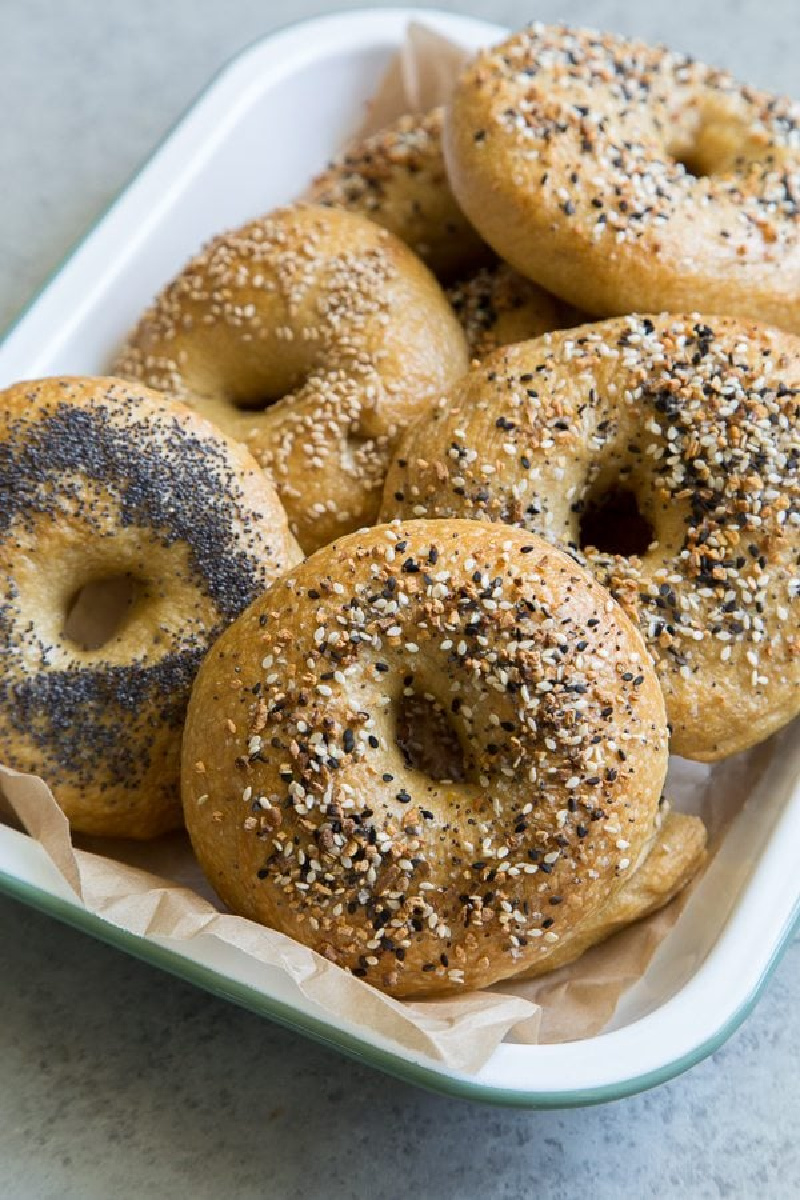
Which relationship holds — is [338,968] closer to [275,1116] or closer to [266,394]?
[275,1116]

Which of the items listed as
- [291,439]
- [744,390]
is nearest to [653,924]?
[744,390]

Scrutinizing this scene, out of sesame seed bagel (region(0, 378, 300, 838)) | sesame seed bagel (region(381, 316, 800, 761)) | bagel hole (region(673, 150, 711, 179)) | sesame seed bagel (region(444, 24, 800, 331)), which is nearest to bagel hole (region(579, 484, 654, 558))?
sesame seed bagel (region(381, 316, 800, 761))

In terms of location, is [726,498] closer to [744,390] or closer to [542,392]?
[744,390]

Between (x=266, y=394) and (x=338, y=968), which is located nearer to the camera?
(x=338, y=968)

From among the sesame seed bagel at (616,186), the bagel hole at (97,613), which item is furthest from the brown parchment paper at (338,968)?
the sesame seed bagel at (616,186)

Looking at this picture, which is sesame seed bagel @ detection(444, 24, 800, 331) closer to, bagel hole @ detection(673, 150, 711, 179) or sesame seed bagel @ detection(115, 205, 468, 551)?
bagel hole @ detection(673, 150, 711, 179)

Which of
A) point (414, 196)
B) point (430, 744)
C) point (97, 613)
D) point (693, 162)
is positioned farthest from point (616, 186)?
point (97, 613)

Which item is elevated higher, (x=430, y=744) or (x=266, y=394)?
(x=266, y=394)
